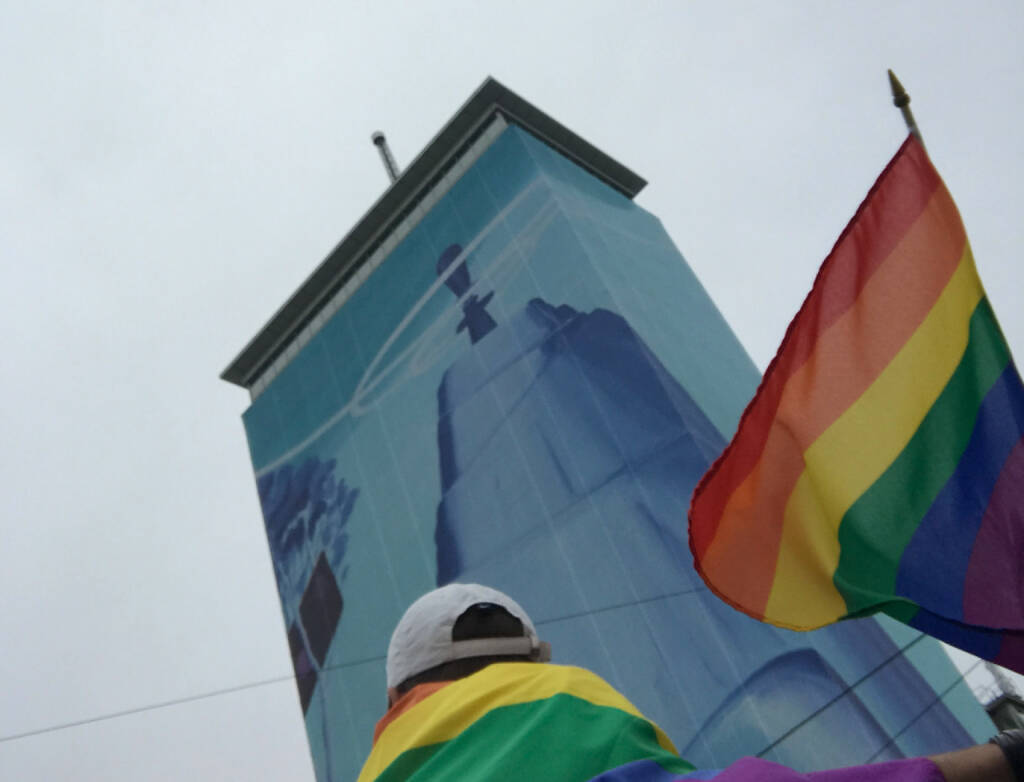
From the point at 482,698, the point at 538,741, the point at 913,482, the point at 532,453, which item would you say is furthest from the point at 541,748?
the point at 532,453

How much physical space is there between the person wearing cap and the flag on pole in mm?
1144

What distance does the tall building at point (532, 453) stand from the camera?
839 cm

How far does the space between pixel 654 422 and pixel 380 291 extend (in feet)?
18.7

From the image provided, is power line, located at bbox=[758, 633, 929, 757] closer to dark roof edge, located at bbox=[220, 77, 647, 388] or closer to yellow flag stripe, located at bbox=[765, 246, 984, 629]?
yellow flag stripe, located at bbox=[765, 246, 984, 629]

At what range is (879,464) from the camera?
277 cm

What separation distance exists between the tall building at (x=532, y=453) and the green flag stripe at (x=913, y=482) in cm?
568

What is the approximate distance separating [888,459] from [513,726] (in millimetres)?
1819

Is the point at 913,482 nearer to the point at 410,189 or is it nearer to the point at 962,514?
the point at 962,514

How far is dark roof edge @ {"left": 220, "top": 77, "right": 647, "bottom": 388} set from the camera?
46.6 feet

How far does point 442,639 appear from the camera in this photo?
1.72 meters

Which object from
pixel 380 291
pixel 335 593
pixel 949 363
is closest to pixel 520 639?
pixel 949 363

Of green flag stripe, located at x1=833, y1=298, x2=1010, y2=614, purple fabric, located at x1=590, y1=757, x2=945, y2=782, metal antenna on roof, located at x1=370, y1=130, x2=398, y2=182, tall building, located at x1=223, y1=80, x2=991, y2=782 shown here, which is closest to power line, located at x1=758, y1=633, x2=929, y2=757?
tall building, located at x1=223, y1=80, x2=991, y2=782

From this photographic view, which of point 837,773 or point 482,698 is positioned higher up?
point 482,698

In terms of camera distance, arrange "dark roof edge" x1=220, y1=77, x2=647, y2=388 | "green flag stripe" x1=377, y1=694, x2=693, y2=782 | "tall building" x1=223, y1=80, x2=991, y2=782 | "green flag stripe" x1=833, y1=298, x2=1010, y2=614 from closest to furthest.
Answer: "green flag stripe" x1=377, y1=694, x2=693, y2=782
"green flag stripe" x1=833, y1=298, x2=1010, y2=614
"tall building" x1=223, y1=80, x2=991, y2=782
"dark roof edge" x1=220, y1=77, x2=647, y2=388
